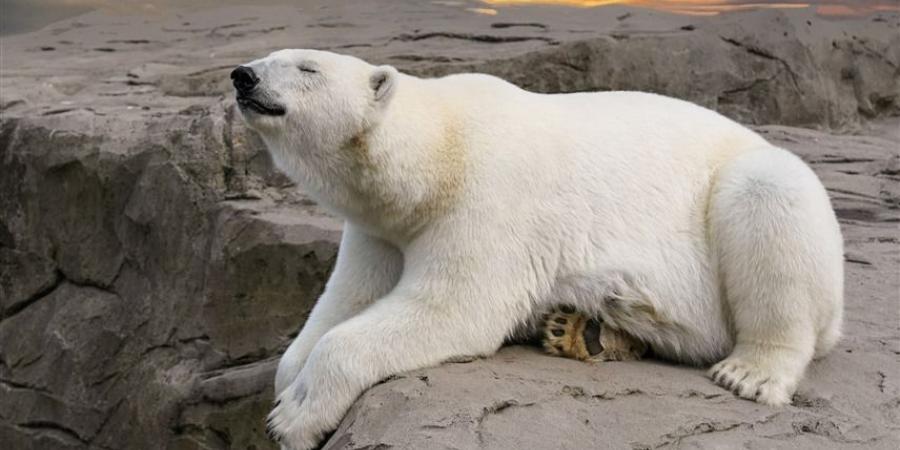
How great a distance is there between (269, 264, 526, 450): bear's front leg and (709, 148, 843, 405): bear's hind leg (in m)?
0.85

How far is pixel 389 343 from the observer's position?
12.0ft

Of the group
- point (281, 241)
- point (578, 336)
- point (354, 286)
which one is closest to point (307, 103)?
point (354, 286)

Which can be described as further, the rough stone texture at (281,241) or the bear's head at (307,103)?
the bear's head at (307,103)

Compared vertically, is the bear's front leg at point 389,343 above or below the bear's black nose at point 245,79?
below

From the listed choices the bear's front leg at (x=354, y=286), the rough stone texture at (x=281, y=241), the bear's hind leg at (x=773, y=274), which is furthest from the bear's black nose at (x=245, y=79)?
the bear's hind leg at (x=773, y=274)

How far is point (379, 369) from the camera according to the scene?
12.0 ft

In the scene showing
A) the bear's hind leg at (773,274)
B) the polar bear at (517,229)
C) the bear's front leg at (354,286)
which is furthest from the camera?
the bear's front leg at (354,286)

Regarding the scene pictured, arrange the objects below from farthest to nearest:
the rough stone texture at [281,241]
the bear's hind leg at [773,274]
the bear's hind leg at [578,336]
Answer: the bear's hind leg at [578,336] → the bear's hind leg at [773,274] → the rough stone texture at [281,241]

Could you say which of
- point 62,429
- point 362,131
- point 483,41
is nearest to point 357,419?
point 362,131

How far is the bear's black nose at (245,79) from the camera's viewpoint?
146 inches

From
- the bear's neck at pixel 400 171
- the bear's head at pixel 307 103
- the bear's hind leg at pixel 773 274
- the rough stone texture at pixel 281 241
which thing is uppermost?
the bear's head at pixel 307 103

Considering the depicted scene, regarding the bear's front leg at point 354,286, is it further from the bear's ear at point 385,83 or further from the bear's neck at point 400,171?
the bear's ear at point 385,83

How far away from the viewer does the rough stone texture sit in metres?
3.62

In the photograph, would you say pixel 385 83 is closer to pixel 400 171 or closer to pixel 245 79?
pixel 400 171
